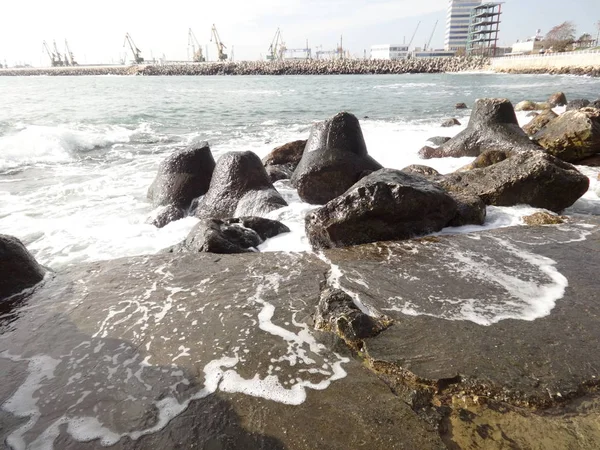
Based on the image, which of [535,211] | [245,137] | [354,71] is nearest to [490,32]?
[354,71]

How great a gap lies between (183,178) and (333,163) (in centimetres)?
274

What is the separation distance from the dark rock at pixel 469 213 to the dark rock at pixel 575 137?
4053 mm

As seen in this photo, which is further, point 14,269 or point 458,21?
point 458,21

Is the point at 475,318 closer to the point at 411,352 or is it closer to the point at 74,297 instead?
the point at 411,352

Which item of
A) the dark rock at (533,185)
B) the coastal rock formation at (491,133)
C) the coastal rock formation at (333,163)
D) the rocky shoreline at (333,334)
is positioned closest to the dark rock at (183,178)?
the coastal rock formation at (333,163)

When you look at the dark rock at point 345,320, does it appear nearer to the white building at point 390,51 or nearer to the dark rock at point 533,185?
the dark rock at point 533,185

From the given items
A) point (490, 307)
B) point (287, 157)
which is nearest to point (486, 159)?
point (287, 157)

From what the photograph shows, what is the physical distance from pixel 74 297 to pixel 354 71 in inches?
3134

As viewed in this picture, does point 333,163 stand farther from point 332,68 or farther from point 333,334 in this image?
point 332,68

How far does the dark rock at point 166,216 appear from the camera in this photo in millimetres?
6098

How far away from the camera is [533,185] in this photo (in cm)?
529

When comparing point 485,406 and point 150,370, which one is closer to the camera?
point 485,406

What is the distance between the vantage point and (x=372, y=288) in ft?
11.0

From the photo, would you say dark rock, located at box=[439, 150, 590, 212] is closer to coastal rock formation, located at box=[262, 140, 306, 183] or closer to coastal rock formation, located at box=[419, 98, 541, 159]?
coastal rock formation, located at box=[419, 98, 541, 159]
